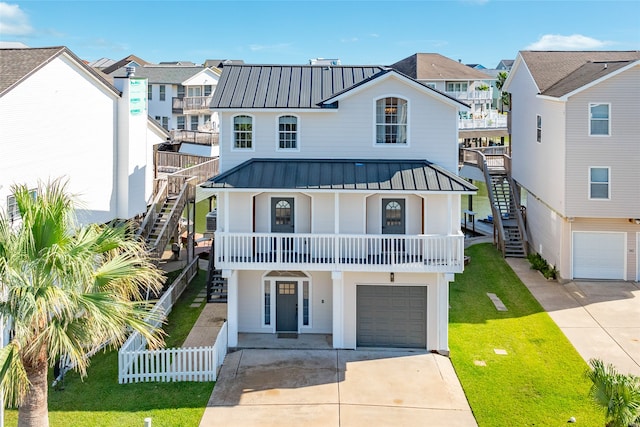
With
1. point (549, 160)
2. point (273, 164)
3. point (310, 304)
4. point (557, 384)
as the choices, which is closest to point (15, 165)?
point (273, 164)

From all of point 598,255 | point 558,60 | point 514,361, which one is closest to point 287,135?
point 514,361

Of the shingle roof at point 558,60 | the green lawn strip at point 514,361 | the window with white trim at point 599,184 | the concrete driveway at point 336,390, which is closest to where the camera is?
the concrete driveway at point 336,390

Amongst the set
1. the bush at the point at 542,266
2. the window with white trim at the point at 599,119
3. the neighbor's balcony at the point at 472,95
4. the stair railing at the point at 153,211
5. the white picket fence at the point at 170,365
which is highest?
the neighbor's balcony at the point at 472,95

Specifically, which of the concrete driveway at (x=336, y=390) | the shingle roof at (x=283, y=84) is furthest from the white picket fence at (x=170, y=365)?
the shingle roof at (x=283, y=84)

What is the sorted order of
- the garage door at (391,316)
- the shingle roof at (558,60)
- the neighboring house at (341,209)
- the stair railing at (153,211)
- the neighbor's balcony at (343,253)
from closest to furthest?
the neighbor's balcony at (343,253) → the neighboring house at (341,209) → the garage door at (391,316) → the stair railing at (153,211) → the shingle roof at (558,60)

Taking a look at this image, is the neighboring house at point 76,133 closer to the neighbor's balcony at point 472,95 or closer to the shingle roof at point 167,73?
the shingle roof at point 167,73

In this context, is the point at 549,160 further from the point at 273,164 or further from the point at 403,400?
the point at 403,400
